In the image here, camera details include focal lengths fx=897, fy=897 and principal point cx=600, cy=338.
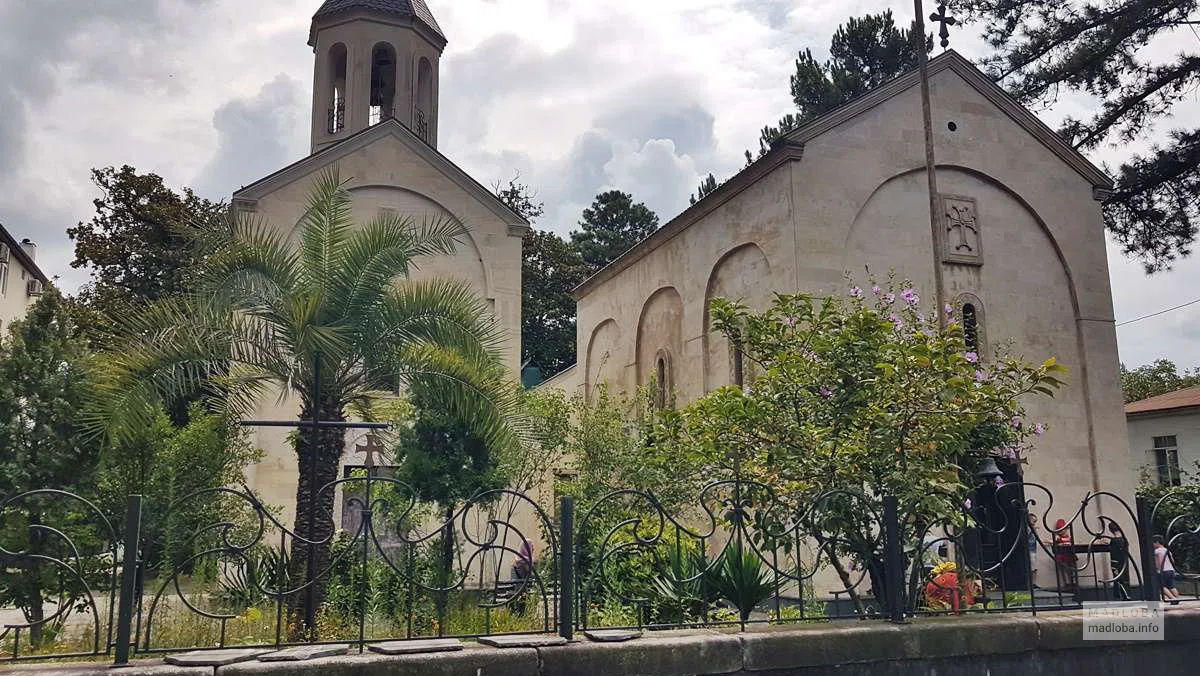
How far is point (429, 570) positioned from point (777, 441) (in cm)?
361

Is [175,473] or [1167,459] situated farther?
[1167,459]

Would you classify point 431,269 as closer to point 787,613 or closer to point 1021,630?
point 787,613

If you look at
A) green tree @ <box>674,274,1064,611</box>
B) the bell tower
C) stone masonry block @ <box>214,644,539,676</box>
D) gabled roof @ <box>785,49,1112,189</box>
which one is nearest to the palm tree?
green tree @ <box>674,274,1064,611</box>

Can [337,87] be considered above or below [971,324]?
above

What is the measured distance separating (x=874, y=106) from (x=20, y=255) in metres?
26.2

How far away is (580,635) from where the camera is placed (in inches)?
185

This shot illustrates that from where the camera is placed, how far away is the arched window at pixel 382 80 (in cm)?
2066

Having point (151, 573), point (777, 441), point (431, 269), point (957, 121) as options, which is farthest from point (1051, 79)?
point (151, 573)

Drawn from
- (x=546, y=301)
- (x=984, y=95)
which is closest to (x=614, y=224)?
(x=546, y=301)

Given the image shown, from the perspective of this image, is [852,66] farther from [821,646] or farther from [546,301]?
Answer: [821,646]

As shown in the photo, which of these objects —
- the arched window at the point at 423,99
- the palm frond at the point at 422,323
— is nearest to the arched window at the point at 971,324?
the palm frond at the point at 422,323

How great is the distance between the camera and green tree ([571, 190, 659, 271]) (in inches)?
1820

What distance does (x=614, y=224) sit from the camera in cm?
4753

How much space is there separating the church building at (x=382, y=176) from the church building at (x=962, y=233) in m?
4.25
